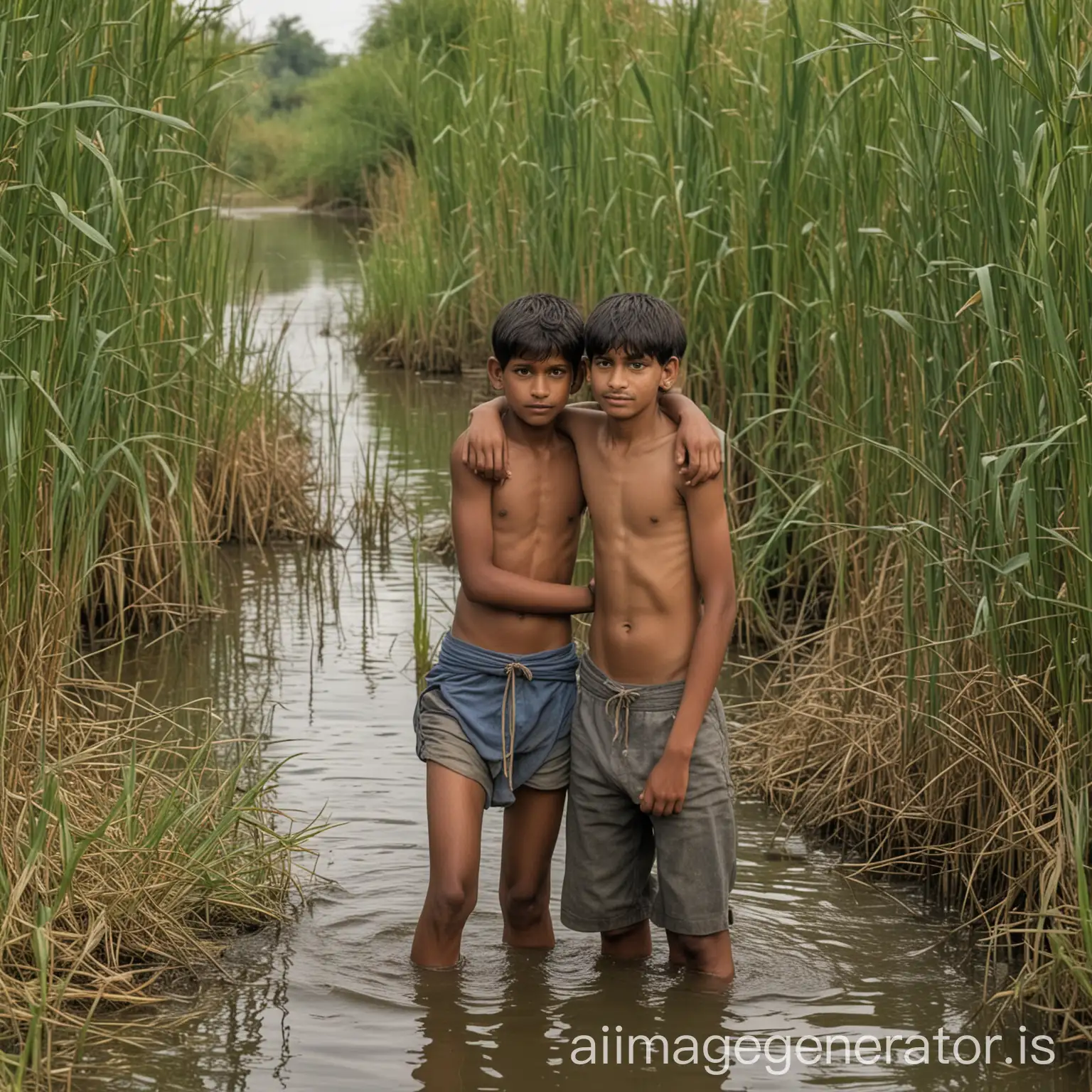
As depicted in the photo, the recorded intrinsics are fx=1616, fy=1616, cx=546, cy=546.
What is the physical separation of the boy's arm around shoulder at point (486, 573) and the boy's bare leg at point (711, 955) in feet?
2.33

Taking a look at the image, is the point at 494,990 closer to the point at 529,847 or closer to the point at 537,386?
the point at 529,847

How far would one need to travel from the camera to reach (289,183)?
33.1 m

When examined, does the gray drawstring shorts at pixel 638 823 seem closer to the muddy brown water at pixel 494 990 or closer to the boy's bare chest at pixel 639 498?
the muddy brown water at pixel 494 990

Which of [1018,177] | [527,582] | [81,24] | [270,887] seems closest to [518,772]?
[527,582]

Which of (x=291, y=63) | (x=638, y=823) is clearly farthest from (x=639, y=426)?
(x=291, y=63)

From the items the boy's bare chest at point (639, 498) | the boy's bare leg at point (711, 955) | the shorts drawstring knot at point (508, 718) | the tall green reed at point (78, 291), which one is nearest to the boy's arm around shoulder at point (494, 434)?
A: the boy's bare chest at point (639, 498)

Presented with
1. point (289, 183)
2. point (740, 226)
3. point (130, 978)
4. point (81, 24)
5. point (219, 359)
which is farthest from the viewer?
point (289, 183)

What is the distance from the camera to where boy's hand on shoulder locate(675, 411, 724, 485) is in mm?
3143

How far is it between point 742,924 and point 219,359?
366 centimetres

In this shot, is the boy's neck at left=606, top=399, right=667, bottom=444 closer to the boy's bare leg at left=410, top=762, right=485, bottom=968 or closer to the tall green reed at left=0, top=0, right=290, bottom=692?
the boy's bare leg at left=410, top=762, right=485, bottom=968

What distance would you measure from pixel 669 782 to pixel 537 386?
2.73ft

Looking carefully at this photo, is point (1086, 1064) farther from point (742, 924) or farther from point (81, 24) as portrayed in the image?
point (81, 24)

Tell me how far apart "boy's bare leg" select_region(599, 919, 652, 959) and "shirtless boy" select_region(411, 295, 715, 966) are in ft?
0.63

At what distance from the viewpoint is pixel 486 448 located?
10.7 feet
